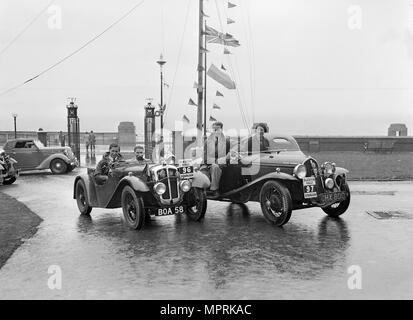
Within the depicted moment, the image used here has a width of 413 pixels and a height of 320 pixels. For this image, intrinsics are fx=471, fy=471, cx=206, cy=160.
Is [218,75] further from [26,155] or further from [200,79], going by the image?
[26,155]

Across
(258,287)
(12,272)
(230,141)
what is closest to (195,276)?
(258,287)

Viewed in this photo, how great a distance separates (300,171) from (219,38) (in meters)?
7.44

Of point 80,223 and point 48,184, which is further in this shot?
point 48,184

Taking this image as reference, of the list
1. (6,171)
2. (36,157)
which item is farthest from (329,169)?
(36,157)

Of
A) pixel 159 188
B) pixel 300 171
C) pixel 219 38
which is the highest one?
pixel 219 38

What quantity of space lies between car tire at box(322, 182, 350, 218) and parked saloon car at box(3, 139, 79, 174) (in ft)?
45.0

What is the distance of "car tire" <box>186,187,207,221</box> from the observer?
29.6 ft

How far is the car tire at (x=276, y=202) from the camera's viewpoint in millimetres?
8227

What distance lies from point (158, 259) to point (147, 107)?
21.1m

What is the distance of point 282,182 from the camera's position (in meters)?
8.82

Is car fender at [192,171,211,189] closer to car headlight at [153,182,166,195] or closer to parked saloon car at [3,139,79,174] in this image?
car headlight at [153,182,166,195]

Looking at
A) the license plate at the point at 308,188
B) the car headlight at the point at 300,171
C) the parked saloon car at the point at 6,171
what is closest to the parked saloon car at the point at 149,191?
the car headlight at the point at 300,171
